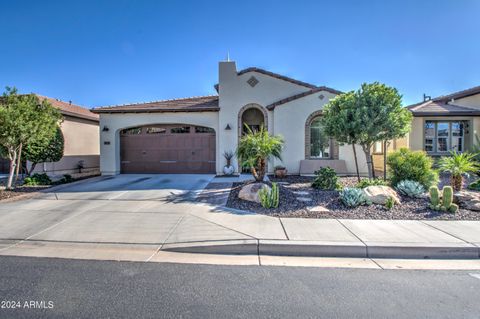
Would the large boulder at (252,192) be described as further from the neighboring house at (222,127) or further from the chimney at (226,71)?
the chimney at (226,71)

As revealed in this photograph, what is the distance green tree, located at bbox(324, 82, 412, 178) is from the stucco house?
13.3 m

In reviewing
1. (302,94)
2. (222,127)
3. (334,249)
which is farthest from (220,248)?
(302,94)

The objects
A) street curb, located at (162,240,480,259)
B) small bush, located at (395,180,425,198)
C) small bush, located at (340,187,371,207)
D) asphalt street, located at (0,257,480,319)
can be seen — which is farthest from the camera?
small bush, located at (395,180,425,198)

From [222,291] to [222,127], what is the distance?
11505 millimetres

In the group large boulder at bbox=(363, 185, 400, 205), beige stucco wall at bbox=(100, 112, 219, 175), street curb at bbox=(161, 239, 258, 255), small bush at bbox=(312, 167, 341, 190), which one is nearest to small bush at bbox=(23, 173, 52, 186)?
beige stucco wall at bbox=(100, 112, 219, 175)

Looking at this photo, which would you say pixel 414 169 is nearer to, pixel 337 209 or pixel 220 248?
pixel 337 209

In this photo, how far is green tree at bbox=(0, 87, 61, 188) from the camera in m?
9.19

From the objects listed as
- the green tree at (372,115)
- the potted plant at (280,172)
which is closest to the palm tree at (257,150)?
the green tree at (372,115)

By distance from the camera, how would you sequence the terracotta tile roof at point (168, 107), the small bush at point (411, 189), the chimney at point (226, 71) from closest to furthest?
the small bush at point (411, 189)
the chimney at point (226, 71)
the terracotta tile roof at point (168, 107)

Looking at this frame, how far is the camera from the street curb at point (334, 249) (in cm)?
443

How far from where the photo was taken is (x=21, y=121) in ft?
30.3

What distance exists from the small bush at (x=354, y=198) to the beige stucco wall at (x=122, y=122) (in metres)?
8.35

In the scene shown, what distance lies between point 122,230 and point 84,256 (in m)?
1.12

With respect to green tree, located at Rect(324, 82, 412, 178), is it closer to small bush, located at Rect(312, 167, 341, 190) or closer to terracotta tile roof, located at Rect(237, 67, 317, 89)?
small bush, located at Rect(312, 167, 341, 190)
